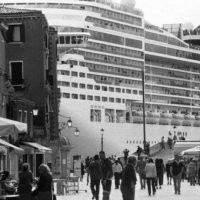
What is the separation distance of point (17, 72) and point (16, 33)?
2.09 meters

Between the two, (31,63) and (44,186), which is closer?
(44,186)

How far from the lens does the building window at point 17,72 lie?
5122 centimetres

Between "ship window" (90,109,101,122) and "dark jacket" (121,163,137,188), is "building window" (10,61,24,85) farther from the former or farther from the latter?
"ship window" (90,109,101,122)

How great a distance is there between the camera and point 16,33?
52.0m

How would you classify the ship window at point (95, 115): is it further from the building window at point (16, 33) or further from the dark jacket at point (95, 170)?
the dark jacket at point (95, 170)

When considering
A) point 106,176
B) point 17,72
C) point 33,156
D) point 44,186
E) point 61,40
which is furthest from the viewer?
point 61,40

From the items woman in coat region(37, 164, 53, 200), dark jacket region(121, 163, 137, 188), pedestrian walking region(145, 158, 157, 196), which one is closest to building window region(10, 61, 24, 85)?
pedestrian walking region(145, 158, 157, 196)

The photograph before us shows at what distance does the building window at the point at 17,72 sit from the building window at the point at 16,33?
130 centimetres

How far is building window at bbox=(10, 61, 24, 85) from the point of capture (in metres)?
51.2

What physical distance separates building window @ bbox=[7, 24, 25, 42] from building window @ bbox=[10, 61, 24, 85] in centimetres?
130

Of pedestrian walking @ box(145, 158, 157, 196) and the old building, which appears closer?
pedestrian walking @ box(145, 158, 157, 196)

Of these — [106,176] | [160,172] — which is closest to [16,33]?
[160,172]

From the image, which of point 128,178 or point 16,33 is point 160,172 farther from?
point 128,178

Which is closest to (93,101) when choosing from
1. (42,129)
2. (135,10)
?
(135,10)
